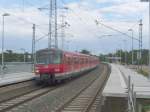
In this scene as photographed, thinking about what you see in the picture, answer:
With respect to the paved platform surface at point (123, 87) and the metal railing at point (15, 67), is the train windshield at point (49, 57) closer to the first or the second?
the paved platform surface at point (123, 87)

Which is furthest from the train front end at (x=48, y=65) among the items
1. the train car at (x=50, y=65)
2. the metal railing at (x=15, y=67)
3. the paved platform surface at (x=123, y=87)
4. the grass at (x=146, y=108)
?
the grass at (x=146, y=108)

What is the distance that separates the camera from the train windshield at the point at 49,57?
Result: 1447 inches

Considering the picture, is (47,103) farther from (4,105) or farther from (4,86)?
(4,86)

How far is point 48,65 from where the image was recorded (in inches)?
1439

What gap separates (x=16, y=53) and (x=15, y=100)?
60.8 m

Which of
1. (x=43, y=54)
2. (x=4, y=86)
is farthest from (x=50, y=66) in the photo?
(x=4, y=86)

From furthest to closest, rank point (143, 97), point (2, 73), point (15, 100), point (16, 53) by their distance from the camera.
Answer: point (16, 53) < point (2, 73) < point (15, 100) < point (143, 97)

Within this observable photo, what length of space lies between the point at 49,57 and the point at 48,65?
2.11 ft

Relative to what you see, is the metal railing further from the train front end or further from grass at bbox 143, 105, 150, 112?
grass at bbox 143, 105, 150, 112

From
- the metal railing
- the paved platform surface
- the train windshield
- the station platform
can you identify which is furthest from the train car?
the metal railing

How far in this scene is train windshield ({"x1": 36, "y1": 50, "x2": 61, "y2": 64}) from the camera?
3675cm

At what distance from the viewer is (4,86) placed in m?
34.4

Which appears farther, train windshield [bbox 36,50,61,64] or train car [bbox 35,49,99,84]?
train windshield [bbox 36,50,61,64]

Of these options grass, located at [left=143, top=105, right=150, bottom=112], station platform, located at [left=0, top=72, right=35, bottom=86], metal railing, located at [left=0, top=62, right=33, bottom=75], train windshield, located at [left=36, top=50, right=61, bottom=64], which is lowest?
grass, located at [left=143, top=105, right=150, bottom=112]
